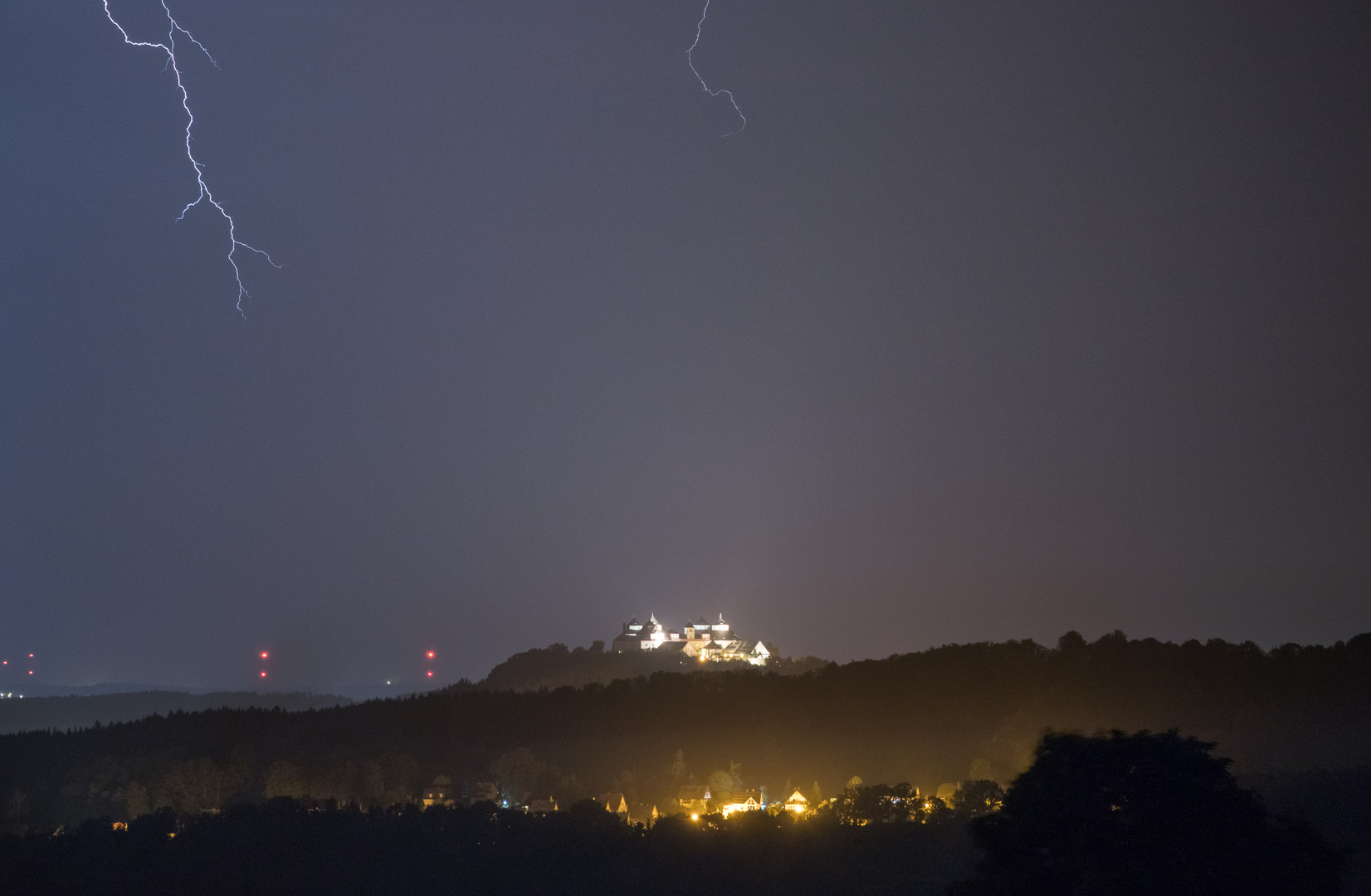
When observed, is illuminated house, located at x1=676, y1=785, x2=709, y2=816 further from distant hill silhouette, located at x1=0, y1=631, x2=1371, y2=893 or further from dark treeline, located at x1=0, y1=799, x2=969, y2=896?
dark treeline, located at x1=0, y1=799, x2=969, y2=896

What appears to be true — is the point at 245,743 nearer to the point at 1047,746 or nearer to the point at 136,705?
the point at 1047,746

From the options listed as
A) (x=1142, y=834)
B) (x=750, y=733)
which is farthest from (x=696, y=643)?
(x=1142, y=834)

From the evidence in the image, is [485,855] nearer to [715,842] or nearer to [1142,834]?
[715,842]


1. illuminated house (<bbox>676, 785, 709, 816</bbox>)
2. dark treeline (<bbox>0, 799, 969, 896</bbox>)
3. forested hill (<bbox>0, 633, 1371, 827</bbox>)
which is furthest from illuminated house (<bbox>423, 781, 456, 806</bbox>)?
illuminated house (<bbox>676, 785, 709, 816</bbox>)

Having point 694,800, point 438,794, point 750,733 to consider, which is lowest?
point 694,800

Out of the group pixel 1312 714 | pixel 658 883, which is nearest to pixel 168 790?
pixel 658 883

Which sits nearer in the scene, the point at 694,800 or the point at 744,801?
the point at 744,801

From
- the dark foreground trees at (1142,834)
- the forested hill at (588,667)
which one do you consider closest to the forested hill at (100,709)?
the forested hill at (588,667)
